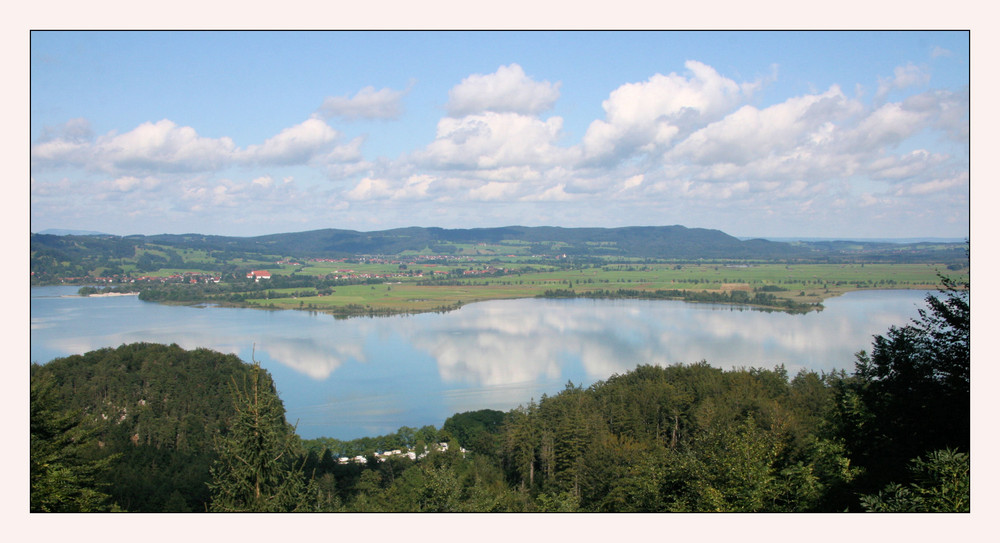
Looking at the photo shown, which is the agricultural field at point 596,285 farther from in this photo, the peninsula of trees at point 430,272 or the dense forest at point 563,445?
the dense forest at point 563,445

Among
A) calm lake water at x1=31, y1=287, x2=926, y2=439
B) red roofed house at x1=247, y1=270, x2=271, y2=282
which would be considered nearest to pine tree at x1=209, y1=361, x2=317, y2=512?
calm lake water at x1=31, y1=287, x2=926, y2=439

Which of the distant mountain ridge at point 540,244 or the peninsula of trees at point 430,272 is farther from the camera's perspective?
the distant mountain ridge at point 540,244

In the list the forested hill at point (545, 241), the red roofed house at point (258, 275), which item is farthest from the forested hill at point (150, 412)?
the forested hill at point (545, 241)

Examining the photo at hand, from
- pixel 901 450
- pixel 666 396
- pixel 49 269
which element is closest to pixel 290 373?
pixel 666 396

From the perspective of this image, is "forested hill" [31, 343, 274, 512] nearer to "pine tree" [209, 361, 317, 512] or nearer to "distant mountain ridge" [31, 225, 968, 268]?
"pine tree" [209, 361, 317, 512]

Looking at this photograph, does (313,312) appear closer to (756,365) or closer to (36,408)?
(756,365)

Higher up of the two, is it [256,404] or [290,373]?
[256,404]

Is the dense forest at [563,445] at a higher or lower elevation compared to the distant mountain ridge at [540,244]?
lower
